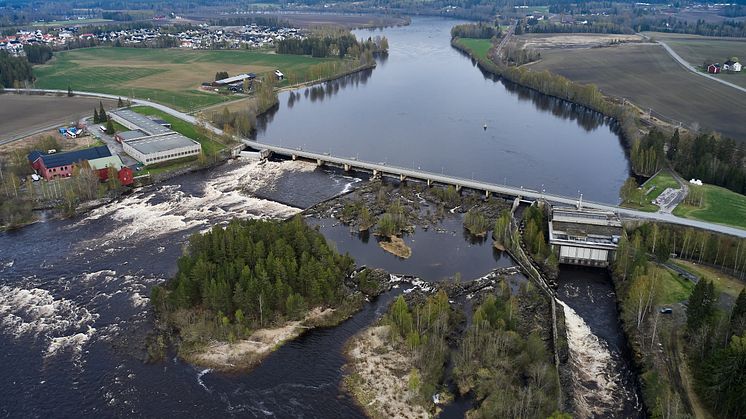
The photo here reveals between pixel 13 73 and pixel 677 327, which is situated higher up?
pixel 13 73

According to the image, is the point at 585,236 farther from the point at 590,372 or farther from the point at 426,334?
the point at 426,334

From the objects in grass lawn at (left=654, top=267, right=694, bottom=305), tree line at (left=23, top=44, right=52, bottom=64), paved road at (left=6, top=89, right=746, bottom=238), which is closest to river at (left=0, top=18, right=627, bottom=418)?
paved road at (left=6, top=89, right=746, bottom=238)

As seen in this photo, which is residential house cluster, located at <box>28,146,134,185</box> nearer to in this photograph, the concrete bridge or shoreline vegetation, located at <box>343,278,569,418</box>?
the concrete bridge

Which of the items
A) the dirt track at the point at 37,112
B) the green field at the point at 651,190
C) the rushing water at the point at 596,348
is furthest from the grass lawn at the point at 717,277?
the dirt track at the point at 37,112

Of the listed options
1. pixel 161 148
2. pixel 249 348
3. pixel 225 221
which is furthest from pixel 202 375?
pixel 161 148

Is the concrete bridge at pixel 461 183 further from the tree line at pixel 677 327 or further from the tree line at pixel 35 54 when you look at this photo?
the tree line at pixel 35 54

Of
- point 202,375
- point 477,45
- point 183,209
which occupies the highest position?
point 477,45
